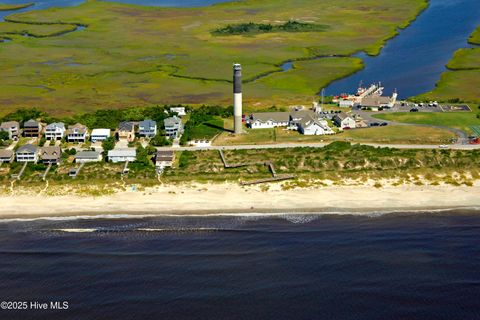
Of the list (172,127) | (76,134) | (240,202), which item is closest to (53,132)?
(76,134)

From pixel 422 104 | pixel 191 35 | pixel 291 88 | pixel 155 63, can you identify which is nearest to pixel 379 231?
pixel 422 104

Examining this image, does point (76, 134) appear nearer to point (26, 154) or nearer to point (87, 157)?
point (87, 157)

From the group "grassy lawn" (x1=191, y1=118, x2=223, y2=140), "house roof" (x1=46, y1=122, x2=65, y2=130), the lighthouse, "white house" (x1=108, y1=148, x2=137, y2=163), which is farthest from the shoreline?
"house roof" (x1=46, y1=122, x2=65, y2=130)

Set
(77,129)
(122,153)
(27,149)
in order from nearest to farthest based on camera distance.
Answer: (122,153)
(27,149)
(77,129)

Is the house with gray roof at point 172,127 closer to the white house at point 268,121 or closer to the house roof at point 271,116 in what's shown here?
the white house at point 268,121

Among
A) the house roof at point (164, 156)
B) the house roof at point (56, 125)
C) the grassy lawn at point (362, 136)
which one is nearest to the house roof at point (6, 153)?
the house roof at point (56, 125)

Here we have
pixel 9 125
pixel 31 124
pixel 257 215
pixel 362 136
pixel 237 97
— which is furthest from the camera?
pixel 9 125
